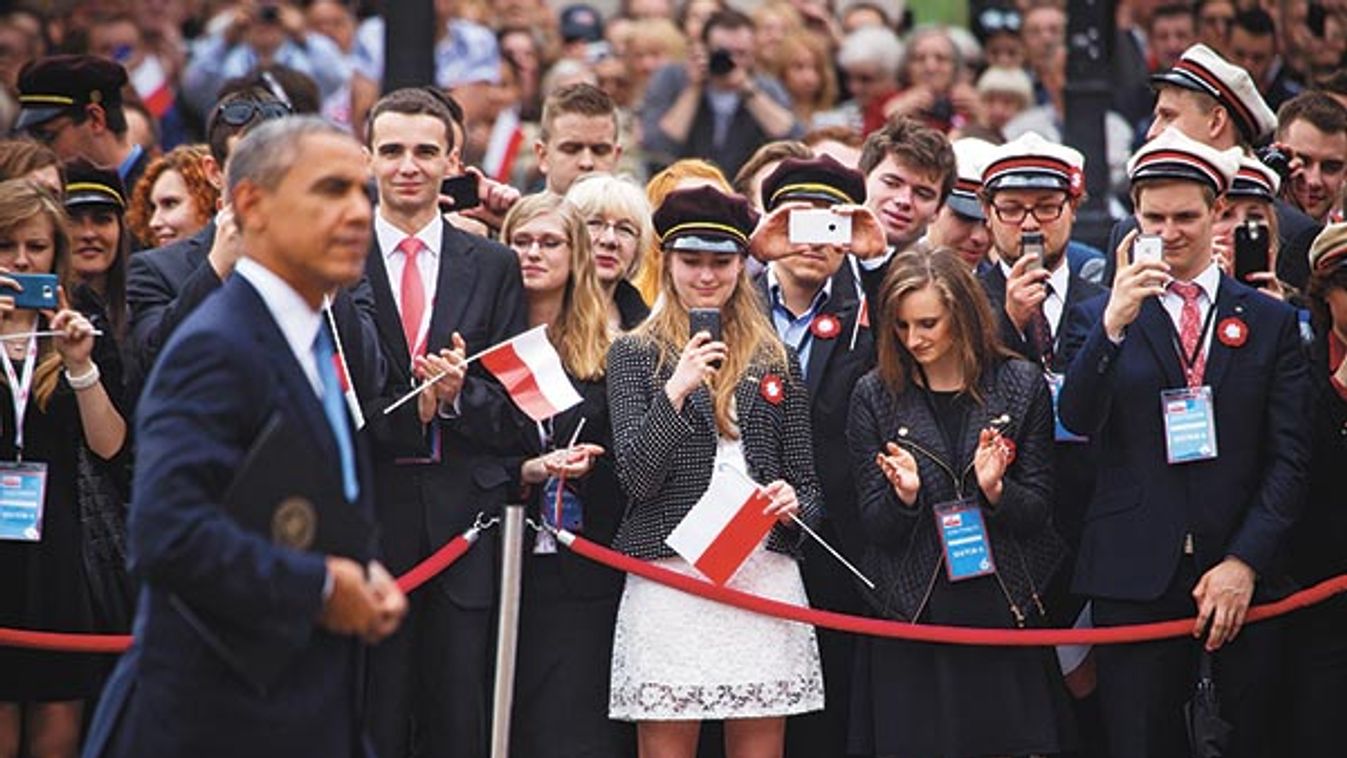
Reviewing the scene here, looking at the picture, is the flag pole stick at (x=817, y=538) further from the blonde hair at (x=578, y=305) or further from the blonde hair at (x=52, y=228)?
the blonde hair at (x=52, y=228)

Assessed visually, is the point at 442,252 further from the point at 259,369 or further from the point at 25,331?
the point at 259,369

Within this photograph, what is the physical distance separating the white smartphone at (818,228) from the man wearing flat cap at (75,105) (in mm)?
3092

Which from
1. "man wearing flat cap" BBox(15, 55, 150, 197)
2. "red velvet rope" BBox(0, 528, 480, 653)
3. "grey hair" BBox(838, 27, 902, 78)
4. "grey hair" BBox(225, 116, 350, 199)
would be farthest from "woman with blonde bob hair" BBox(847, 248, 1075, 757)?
"grey hair" BBox(838, 27, 902, 78)

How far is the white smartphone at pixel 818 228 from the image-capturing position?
29.2 feet

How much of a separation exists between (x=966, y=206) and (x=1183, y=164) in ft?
4.32

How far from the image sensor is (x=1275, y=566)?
856 centimetres

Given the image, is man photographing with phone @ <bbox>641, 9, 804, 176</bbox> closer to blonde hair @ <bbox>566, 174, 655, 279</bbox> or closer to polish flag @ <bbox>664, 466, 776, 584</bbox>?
blonde hair @ <bbox>566, 174, 655, 279</bbox>

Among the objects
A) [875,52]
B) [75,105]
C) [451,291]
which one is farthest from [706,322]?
[875,52]

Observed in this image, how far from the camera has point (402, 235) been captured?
8.72 metres

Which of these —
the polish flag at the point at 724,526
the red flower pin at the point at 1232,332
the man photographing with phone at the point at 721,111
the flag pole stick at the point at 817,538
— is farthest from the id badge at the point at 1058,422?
the man photographing with phone at the point at 721,111

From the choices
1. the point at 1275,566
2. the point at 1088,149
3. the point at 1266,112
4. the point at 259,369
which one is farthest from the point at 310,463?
the point at 1088,149

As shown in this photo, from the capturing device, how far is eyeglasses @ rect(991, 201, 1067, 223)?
9023 mm

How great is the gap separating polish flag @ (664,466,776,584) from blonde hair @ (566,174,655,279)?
125cm

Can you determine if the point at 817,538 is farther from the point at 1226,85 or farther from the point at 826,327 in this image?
the point at 1226,85
